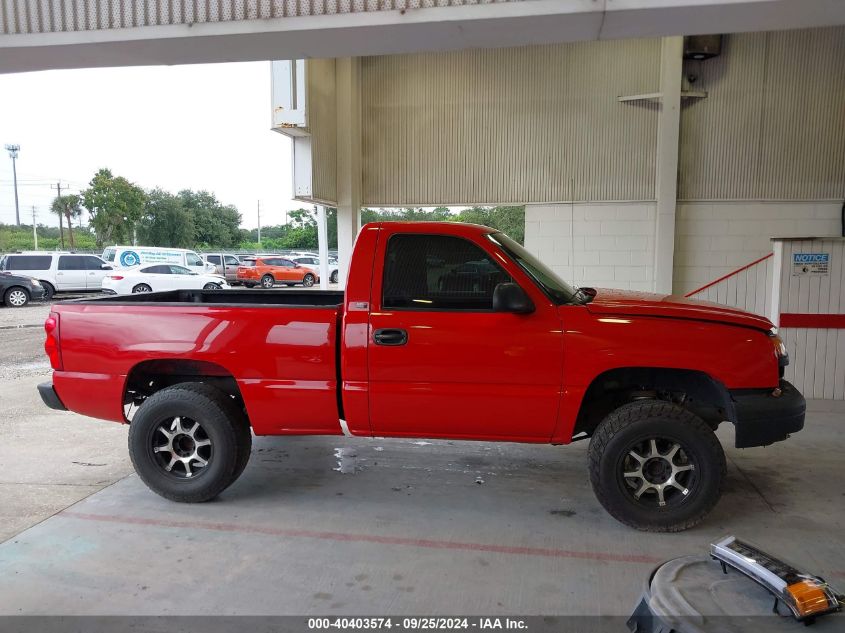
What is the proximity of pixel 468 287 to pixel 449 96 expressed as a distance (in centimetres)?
768

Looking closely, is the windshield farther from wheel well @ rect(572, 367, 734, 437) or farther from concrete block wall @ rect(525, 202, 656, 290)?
concrete block wall @ rect(525, 202, 656, 290)

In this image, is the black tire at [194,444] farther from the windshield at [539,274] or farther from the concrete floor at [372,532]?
the windshield at [539,274]

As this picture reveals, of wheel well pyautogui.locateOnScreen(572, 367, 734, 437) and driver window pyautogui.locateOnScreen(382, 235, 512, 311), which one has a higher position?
driver window pyautogui.locateOnScreen(382, 235, 512, 311)

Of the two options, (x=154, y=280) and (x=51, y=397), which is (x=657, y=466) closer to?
(x=51, y=397)

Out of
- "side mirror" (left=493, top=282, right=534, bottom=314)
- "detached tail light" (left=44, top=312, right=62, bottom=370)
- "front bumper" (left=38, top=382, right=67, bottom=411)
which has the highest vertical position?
"side mirror" (left=493, top=282, right=534, bottom=314)

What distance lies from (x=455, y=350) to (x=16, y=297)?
2052 cm

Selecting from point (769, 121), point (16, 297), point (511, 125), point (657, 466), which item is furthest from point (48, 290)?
point (657, 466)

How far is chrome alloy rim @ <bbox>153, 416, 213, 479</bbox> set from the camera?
15.3 ft

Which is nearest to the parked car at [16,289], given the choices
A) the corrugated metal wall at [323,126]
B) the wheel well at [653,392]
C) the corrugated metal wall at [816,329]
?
the corrugated metal wall at [323,126]

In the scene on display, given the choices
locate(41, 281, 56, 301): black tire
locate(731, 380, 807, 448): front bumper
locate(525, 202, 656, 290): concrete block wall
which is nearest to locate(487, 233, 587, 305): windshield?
locate(731, 380, 807, 448): front bumper

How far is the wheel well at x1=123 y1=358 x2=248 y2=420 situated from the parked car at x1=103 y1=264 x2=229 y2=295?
16.3 m

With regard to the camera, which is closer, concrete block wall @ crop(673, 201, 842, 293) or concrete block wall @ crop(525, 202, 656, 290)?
concrete block wall @ crop(673, 201, 842, 293)

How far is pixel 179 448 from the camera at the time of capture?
4727mm

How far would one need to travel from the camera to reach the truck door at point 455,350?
4.23 meters
